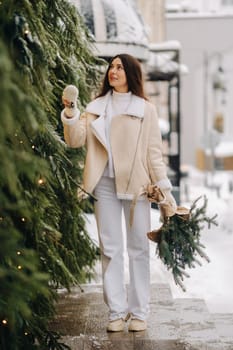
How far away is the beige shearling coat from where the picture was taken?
19.8 ft

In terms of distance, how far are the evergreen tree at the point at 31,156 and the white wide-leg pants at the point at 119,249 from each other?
329 millimetres

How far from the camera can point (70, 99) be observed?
5.77 meters

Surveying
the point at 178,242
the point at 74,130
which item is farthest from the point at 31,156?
the point at 178,242

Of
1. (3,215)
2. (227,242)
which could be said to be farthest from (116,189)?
(227,242)

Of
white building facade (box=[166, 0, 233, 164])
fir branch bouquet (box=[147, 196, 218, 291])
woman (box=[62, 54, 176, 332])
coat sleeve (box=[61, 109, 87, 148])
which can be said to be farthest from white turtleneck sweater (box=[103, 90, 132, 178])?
white building facade (box=[166, 0, 233, 164])

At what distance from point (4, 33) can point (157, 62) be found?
15.6m

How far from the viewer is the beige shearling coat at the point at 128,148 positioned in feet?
19.8

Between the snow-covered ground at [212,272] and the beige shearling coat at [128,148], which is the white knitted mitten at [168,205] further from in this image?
the snow-covered ground at [212,272]

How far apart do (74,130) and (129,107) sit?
41cm

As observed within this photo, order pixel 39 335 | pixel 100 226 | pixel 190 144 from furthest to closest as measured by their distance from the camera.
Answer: pixel 190 144 < pixel 100 226 < pixel 39 335

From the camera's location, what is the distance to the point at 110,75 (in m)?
6.12

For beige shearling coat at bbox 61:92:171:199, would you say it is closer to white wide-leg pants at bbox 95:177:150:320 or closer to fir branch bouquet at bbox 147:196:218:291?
white wide-leg pants at bbox 95:177:150:320

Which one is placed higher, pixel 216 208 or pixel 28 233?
pixel 28 233

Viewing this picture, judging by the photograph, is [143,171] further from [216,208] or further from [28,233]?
[216,208]
